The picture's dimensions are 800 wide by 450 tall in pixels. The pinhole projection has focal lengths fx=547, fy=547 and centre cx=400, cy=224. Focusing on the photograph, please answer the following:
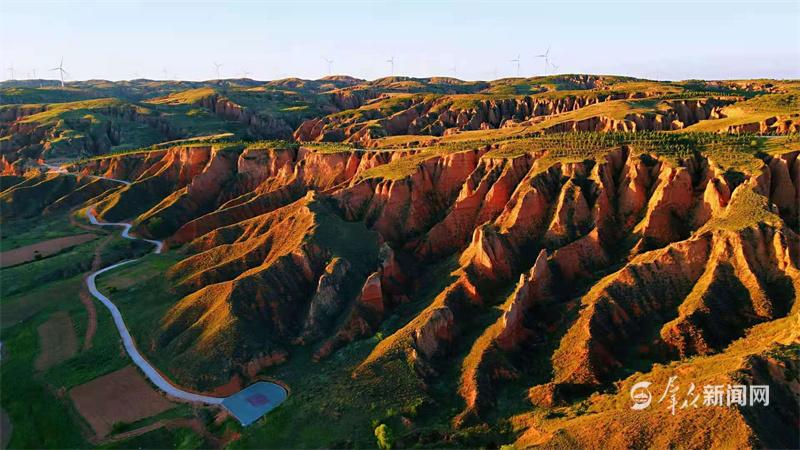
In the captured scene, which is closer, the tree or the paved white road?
the tree

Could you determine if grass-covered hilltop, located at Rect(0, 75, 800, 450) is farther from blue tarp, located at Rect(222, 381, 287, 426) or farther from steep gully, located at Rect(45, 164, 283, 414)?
blue tarp, located at Rect(222, 381, 287, 426)

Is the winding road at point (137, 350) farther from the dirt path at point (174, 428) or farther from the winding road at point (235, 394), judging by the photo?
the dirt path at point (174, 428)

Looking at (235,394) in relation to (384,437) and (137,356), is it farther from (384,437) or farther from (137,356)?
(384,437)

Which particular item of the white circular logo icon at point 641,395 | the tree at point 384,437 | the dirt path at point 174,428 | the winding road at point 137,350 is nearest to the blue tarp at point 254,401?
the winding road at point 137,350

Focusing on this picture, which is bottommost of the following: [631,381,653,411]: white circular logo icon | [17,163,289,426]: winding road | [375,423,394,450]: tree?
[17,163,289,426]: winding road

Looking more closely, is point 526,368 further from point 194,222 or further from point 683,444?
point 194,222

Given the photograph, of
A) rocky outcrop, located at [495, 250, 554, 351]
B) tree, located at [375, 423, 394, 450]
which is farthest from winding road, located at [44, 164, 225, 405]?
rocky outcrop, located at [495, 250, 554, 351]

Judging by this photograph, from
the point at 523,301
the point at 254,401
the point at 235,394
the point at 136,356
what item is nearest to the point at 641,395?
the point at 523,301


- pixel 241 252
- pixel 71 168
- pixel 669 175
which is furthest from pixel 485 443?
pixel 71 168
